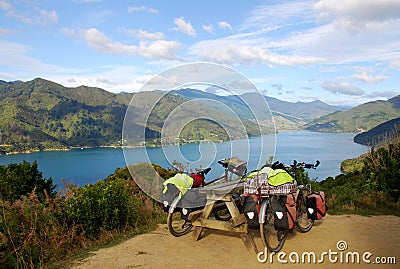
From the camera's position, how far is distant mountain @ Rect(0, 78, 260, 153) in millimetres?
5102

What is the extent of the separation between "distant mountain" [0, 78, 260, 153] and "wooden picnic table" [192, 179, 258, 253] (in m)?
0.82

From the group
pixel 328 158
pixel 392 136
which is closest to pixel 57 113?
pixel 328 158

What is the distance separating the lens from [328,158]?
2763 inches

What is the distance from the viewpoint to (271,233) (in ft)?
17.7

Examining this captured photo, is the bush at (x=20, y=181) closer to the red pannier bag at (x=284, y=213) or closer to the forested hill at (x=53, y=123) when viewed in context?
the red pannier bag at (x=284, y=213)

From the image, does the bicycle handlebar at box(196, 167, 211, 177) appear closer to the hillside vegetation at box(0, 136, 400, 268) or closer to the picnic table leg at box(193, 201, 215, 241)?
the picnic table leg at box(193, 201, 215, 241)

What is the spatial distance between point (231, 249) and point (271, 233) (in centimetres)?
77

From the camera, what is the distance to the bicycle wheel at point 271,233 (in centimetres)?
483

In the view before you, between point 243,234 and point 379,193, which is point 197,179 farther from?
point 379,193

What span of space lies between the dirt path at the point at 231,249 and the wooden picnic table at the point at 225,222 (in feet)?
0.61

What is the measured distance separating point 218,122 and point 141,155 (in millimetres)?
1265

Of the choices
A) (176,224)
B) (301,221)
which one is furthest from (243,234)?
(176,224)

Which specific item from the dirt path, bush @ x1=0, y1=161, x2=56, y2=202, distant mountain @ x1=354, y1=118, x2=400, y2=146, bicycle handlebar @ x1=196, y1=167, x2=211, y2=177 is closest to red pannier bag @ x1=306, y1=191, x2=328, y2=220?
the dirt path

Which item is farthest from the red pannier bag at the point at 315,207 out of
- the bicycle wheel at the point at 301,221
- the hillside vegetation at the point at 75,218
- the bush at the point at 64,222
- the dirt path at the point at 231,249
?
the bush at the point at 64,222
